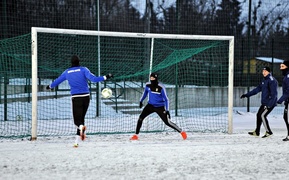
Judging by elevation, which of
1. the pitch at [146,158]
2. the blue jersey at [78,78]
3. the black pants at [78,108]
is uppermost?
the blue jersey at [78,78]

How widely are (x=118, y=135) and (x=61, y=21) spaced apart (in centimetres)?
776

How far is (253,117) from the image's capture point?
13.0 metres

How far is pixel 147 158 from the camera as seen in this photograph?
5926 mm

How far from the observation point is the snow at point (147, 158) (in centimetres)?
491

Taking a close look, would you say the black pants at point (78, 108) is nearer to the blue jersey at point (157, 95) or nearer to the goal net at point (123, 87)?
the blue jersey at point (157, 95)

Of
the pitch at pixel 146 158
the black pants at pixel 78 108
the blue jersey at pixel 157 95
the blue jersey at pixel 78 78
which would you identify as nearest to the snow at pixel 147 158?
the pitch at pixel 146 158

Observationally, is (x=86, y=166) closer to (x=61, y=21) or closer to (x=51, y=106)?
(x=51, y=106)

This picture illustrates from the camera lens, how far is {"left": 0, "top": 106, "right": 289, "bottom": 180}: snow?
4.91m

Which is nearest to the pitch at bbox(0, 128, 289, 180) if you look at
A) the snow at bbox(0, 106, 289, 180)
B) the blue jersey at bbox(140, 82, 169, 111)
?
the snow at bbox(0, 106, 289, 180)

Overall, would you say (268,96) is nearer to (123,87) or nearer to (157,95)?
(157,95)

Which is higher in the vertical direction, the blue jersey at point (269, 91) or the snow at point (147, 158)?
the blue jersey at point (269, 91)

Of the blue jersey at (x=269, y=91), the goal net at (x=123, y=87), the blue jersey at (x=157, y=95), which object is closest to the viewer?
the blue jersey at (x=157, y=95)

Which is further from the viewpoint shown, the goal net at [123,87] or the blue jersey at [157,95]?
the goal net at [123,87]

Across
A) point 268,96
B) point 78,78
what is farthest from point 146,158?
point 268,96
